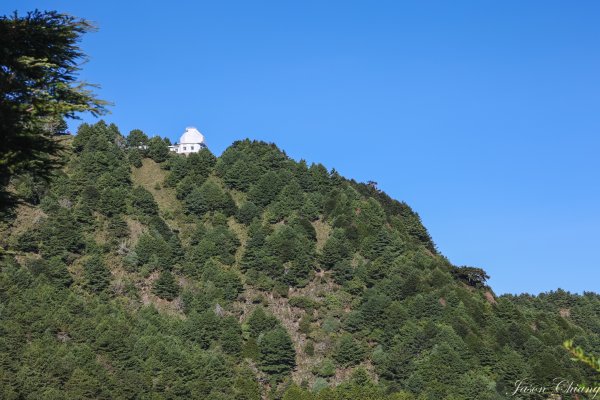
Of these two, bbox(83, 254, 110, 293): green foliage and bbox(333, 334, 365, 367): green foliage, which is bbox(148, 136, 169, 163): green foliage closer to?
bbox(83, 254, 110, 293): green foliage

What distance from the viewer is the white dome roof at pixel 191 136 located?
6107 inches

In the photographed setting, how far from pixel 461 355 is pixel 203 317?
104 ft

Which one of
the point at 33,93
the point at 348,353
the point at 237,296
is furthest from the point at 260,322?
the point at 33,93

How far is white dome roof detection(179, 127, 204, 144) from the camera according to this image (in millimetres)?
155125

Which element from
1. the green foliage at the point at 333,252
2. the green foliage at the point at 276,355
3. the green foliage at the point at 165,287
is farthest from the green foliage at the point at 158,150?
the green foliage at the point at 276,355

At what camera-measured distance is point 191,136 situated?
15562 cm

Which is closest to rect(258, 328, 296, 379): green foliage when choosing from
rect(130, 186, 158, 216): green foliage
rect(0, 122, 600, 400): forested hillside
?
rect(0, 122, 600, 400): forested hillside

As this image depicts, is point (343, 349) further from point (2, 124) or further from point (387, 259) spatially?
point (2, 124)

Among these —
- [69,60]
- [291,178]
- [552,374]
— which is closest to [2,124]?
[69,60]

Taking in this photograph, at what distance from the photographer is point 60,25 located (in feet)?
A: 71.1

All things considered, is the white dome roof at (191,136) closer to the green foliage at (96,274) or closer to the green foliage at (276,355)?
the green foliage at (96,274)

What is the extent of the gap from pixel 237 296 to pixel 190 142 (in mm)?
61487

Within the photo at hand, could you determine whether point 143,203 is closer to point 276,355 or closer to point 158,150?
point 158,150

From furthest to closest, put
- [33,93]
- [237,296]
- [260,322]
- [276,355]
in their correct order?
[237,296] → [260,322] → [276,355] → [33,93]
